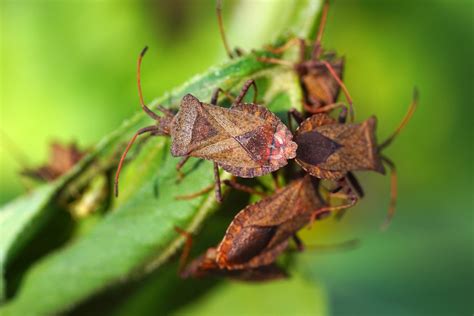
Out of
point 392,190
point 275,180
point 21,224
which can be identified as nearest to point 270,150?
point 275,180

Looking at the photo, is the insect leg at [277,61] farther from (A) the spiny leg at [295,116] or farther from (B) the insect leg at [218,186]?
(B) the insect leg at [218,186]

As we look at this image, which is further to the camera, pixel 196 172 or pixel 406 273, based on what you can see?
pixel 406 273

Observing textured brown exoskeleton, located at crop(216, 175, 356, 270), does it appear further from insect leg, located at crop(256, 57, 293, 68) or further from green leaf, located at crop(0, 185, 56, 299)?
green leaf, located at crop(0, 185, 56, 299)

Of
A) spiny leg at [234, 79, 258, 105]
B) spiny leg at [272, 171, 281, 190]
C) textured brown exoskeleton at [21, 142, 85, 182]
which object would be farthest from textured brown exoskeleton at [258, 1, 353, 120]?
textured brown exoskeleton at [21, 142, 85, 182]

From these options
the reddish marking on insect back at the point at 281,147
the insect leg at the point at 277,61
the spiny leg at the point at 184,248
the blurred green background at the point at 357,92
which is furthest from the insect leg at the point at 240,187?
the blurred green background at the point at 357,92

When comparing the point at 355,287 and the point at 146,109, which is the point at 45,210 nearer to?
the point at 146,109

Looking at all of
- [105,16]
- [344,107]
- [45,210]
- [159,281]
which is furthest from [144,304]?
[105,16]
